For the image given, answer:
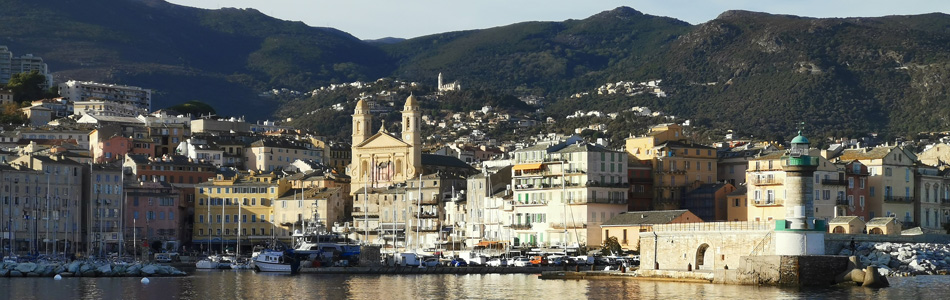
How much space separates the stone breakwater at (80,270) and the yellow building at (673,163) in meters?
32.4

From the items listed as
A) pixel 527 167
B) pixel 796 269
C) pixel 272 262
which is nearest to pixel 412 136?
pixel 527 167

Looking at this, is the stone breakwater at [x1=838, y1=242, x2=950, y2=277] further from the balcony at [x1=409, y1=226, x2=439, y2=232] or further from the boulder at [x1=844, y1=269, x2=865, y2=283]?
the balcony at [x1=409, y1=226, x2=439, y2=232]

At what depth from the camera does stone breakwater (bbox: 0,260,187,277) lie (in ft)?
292

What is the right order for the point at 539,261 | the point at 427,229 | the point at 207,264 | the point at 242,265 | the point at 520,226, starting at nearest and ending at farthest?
the point at 539,261, the point at 242,265, the point at 520,226, the point at 207,264, the point at 427,229

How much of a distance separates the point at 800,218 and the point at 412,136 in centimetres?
7072

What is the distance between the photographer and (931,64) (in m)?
178

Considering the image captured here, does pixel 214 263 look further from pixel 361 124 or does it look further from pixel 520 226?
pixel 361 124

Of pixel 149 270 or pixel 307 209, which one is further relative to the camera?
pixel 307 209

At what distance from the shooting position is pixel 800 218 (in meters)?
63.5

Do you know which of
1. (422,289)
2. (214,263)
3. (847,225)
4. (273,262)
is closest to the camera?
(422,289)

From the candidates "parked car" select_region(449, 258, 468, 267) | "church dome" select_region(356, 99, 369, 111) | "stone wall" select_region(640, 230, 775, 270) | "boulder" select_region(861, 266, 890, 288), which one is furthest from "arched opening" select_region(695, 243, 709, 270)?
"church dome" select_region(356, 99, 369, 111)

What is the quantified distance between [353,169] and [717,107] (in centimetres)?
7108

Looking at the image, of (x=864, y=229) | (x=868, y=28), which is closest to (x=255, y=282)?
(x=864, y=229)

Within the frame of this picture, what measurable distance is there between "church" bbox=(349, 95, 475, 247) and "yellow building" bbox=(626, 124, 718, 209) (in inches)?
554
